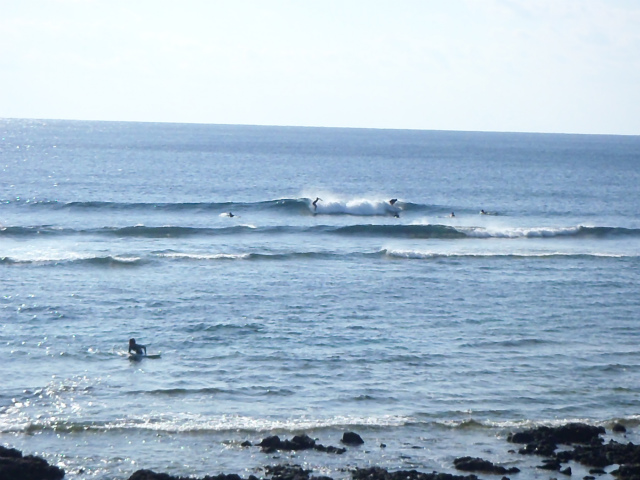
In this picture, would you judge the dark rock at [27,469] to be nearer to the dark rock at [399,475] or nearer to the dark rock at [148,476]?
the dark rock at [148,476]

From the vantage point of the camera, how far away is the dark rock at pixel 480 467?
17094 mm

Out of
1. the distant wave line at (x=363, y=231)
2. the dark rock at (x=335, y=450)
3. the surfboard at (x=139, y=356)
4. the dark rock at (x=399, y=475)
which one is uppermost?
the distant wave line at (x=363, y=231)

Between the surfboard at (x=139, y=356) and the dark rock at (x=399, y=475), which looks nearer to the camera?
the dark rock at (x=399, y=475)

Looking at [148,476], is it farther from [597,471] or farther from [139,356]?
[597,471]

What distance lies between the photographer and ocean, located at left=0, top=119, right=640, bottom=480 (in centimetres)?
1898

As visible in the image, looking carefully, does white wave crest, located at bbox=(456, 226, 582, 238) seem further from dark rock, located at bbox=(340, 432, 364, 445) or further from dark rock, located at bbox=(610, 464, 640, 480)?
dark rock, located at bbox=(610, 464, 640, 480)

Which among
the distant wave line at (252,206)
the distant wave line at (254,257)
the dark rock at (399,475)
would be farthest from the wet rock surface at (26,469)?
the distant wave line at (252,206)

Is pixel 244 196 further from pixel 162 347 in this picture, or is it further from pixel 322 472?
pixel 322 472

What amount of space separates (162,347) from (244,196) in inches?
1840

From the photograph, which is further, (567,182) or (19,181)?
(567,182)

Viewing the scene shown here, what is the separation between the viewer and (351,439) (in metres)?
18.5

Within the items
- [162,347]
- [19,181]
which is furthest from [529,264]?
[19,181]

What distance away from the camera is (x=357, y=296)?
33.3 meters

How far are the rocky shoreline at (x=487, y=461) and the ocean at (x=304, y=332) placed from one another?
0.37 meters
